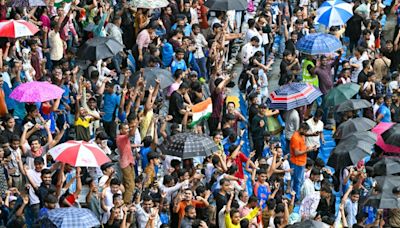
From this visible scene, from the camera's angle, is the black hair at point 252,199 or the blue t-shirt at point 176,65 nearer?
the black hair at point 252,199

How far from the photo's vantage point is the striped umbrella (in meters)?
21.2

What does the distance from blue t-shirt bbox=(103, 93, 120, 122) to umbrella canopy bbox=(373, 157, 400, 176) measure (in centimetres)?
409

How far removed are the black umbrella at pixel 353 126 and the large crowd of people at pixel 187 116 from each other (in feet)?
1.13

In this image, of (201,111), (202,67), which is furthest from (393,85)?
(201,111)

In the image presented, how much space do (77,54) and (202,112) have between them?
8.56 feet

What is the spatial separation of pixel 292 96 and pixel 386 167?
226cm

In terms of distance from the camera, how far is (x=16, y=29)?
21.1m

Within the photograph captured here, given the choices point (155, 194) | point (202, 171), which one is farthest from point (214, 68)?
point (155, 194)

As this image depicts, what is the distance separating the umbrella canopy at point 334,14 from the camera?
25.0 meters

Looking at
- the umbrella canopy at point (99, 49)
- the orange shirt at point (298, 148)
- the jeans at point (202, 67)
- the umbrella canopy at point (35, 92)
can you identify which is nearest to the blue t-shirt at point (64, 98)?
the umbrella canopy at point (35, 92)

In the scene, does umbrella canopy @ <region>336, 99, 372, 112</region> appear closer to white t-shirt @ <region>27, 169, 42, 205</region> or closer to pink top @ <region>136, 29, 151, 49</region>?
pink top @ <region>136, 29, 151, 49</region>

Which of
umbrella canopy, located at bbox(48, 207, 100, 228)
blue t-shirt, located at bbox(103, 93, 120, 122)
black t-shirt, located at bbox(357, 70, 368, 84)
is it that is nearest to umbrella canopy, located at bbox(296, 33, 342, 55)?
black t-shirt, located at bbox(357, 70, 368, 84)

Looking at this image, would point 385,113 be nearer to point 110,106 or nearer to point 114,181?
point 110,106

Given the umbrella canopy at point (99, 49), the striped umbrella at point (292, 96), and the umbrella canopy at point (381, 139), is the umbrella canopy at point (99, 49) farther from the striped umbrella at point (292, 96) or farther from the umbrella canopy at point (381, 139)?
the umbrella canopy at point (381, 139)
